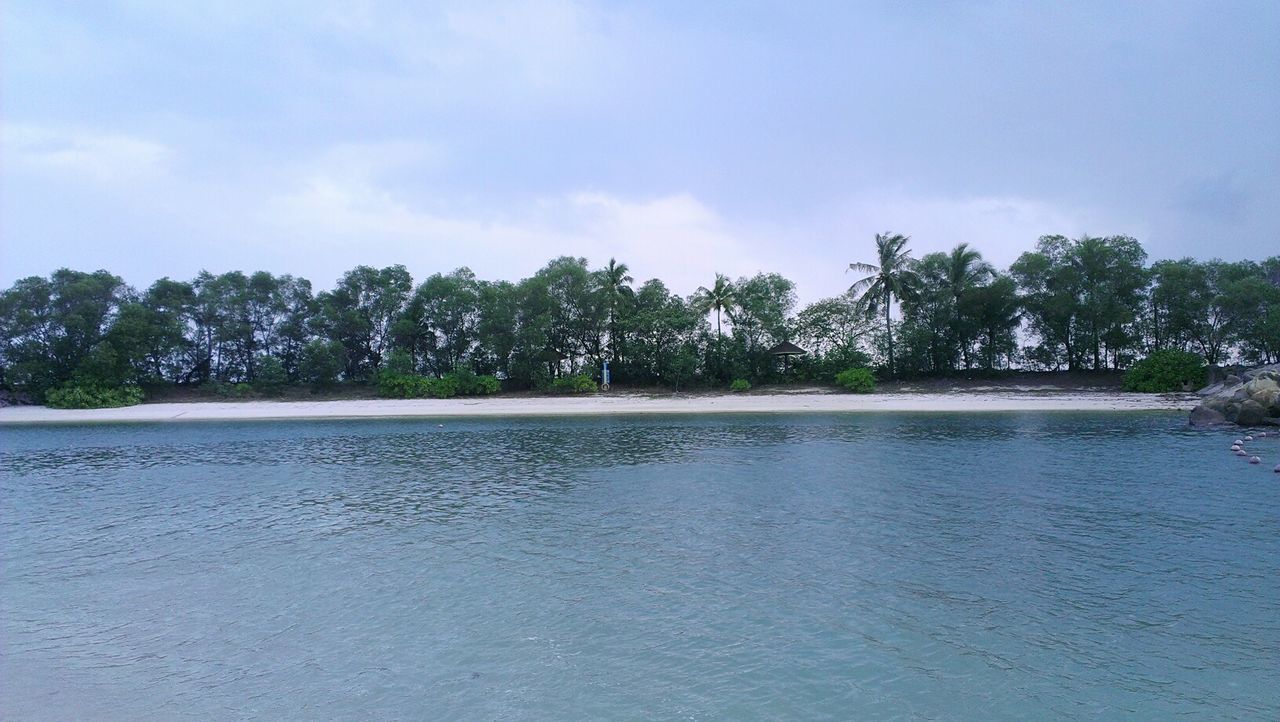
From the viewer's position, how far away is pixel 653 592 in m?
8.95

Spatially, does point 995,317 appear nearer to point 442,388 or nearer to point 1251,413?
point 1251,413

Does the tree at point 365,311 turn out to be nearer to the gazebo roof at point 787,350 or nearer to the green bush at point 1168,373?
the gazebo roof at point 787,350

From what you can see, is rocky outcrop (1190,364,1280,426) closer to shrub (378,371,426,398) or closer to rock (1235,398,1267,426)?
rock (1235,398,1267,426)

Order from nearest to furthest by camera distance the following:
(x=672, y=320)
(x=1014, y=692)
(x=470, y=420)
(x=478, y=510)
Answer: (x=1014, y=692) < (x=478, y=510) < (x=470, y=420) < (x=672, y=320)

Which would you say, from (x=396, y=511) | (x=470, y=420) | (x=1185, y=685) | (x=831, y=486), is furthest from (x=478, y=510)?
(x=470, y=420)

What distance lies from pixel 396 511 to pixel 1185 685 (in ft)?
43.3

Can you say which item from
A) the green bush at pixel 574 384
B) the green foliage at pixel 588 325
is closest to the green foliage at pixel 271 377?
the green foliage at pixel 588 325

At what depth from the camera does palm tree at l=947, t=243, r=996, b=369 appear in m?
50.5

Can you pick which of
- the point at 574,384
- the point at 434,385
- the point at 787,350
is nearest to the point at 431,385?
the point at 434,385

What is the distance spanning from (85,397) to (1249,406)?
68.3 meters

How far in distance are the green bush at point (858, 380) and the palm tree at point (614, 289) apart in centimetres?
1798

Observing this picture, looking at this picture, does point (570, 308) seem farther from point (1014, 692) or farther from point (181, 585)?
point (1014, 692)

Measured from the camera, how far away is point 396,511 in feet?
46.8

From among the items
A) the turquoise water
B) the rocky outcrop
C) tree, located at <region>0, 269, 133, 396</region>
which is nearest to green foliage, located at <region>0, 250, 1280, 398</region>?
tree, located at <region>0, 269, 133, 396</region>
